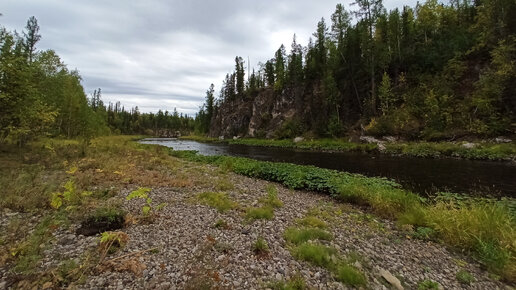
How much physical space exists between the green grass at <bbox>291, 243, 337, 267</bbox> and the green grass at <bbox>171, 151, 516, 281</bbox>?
2.46 m

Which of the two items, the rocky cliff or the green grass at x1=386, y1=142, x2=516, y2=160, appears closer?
the green grass at x1=386, y1=142, x2=516, y2=160

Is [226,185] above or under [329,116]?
under

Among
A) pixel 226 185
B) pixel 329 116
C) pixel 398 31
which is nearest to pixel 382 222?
pixel 226 185

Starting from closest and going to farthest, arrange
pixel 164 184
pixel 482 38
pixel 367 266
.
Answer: pixel 367 266 → pixel 164 184 → pixel 482 38

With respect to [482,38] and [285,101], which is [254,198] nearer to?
[482,38]

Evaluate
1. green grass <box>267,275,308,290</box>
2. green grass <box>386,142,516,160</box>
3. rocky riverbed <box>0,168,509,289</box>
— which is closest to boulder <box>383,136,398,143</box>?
green grass <box>386,142,516,160</box>

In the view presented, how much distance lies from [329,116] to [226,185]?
42545 millimetres

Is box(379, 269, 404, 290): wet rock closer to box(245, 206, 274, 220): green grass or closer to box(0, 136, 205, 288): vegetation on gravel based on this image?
box(245, 206, 274, 220): green grass

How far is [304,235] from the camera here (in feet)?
20.3

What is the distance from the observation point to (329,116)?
1957 inches

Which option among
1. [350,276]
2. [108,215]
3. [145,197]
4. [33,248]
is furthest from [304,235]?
[33,248]

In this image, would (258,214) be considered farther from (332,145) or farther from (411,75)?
(411,75)

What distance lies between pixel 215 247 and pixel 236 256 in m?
0.63

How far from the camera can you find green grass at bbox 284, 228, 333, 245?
6016 mm
